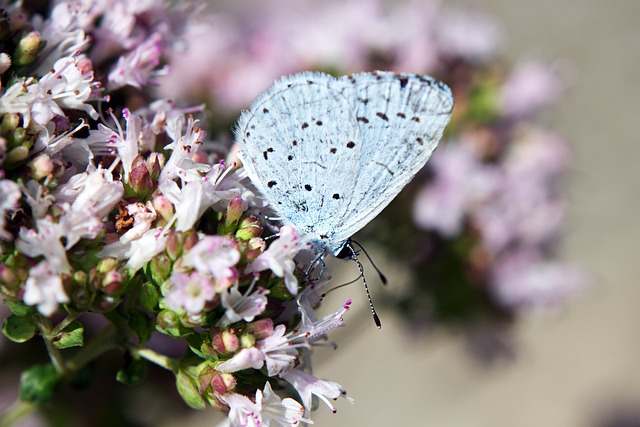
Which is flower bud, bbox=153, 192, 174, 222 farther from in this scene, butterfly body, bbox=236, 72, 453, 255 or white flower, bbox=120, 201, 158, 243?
butterfly body, bbox=236, 72, 453, 255

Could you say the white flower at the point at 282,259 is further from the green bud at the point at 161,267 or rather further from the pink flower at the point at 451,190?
the pink flower at the point at 451,190

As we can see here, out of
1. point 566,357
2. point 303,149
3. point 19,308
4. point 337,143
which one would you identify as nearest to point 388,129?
point 337,143

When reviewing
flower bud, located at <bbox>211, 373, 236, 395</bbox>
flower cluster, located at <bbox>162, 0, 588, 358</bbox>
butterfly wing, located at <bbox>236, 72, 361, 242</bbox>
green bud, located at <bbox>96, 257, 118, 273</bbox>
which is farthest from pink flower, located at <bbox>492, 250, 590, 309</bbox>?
green bud, located at <bbox>96, 257, 118, 273</bbox>

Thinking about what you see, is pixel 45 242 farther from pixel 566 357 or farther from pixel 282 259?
pixel 566 357

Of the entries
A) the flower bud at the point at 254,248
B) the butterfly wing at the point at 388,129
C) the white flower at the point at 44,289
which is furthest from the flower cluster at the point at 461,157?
the white flower at the point at 44,289

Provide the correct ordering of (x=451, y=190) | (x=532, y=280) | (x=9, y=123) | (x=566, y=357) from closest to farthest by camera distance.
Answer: (x=9, y=123), (x=451, y=190), (x=532, y=280), (x=566, y=357)

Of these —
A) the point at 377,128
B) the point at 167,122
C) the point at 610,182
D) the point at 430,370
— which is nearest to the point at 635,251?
the point at 610,182

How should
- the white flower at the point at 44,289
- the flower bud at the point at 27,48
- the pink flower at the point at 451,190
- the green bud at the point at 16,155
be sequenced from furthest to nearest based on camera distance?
1. the pink flower at the point at 451,190
2. the flower bud at the point at 27,48
3. the green bud at the point at 16,155
4. the white flower at the point at 44,289
